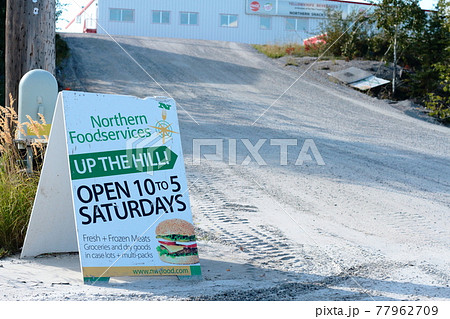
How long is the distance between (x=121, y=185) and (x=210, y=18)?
36442 millimetres

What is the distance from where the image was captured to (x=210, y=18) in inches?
1549

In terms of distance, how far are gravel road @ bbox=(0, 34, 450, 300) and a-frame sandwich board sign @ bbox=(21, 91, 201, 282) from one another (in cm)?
23

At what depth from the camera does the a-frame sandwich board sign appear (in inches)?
170

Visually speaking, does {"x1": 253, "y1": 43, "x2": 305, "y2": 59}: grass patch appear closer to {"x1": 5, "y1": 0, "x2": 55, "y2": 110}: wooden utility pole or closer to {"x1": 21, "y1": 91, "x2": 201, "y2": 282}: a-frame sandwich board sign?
{"x1": 5, "y1": 0, "x2": 55, "y2": 110}: wooden utility pole

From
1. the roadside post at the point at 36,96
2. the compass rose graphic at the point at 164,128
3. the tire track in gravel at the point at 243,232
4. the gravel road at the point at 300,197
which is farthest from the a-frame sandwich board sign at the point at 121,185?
the roadside post at the point at 36,96

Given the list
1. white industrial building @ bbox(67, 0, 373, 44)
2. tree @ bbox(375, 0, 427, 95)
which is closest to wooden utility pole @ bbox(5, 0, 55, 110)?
tree @ bbox(375, 0, 427, 95)

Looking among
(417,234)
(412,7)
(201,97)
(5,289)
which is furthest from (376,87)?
(5,289)

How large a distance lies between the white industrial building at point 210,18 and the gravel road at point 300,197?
2074 centimetres

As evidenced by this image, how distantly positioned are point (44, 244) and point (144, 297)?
1552 mm

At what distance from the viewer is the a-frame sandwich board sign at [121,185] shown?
14.2 feet

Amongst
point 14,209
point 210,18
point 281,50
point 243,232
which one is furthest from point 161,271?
point 210,18

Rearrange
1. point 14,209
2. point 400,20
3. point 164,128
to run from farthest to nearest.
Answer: point 400,20, point 14,209, point 164,128

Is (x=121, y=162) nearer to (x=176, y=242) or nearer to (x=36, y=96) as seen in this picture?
(x=176, y=242)
